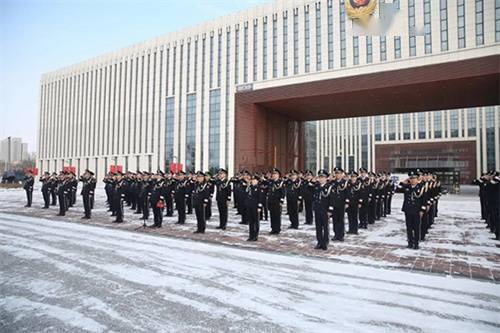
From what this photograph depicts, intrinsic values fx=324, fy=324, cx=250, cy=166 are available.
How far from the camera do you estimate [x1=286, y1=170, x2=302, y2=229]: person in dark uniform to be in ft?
36.3

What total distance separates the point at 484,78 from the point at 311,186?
1719 cm

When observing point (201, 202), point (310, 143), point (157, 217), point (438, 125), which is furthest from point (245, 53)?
point (438, 125)

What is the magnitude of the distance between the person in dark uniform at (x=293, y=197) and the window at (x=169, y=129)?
3780 centimetres

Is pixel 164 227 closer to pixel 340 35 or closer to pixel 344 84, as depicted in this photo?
pixel 344 84

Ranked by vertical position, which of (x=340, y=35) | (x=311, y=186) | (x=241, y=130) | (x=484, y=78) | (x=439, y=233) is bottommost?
(x=439, y=233)

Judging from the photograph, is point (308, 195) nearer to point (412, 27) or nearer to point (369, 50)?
point (369, 50)

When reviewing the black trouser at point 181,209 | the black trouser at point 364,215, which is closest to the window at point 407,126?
the black trouser at point 364,215

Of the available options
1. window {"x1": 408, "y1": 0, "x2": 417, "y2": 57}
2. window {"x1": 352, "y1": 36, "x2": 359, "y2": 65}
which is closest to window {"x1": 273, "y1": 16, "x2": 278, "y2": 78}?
window {"x1": 352, "y1": 36, "x2": 359, "y2": 65}

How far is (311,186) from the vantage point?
39.1 feet

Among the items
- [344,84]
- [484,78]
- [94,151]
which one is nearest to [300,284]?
[344,84]

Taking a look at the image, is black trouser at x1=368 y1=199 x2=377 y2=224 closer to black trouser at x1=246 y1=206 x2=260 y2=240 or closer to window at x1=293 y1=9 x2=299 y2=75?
black trouser at x1=246 y1=206 x2=260 y2=240

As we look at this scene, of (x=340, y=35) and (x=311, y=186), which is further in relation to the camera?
(x=340, y=35)

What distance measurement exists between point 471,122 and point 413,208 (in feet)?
220

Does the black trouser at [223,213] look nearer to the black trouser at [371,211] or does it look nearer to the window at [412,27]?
the black trouser at [371,211]
